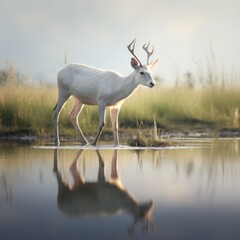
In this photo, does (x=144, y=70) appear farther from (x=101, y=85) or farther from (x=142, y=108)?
(x=142, y=108)

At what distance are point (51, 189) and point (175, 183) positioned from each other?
1.25 metres

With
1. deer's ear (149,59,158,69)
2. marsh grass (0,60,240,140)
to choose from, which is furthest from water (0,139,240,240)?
marsh grass (0,60,240,140)

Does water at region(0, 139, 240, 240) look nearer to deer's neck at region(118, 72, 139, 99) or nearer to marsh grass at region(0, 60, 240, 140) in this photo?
deer's neck at region(118, 72, 139, 99)

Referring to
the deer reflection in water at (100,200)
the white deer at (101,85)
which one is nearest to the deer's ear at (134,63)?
the white deer at (101,85)

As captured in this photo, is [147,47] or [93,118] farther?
[93,118]

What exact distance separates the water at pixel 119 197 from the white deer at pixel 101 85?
2.28 meters

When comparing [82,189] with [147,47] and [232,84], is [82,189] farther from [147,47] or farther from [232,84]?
[232,84]

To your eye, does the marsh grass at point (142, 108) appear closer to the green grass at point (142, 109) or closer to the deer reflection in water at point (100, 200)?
the green grass at point (142, 109)

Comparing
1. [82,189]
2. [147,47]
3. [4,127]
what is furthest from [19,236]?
[4,127]

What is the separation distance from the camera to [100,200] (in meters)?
4.82

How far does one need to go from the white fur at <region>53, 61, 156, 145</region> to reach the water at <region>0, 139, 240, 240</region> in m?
2.29

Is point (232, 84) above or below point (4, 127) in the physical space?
above

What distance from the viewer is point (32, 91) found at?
16.8 meters

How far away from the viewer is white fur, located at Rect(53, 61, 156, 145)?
10992mm
